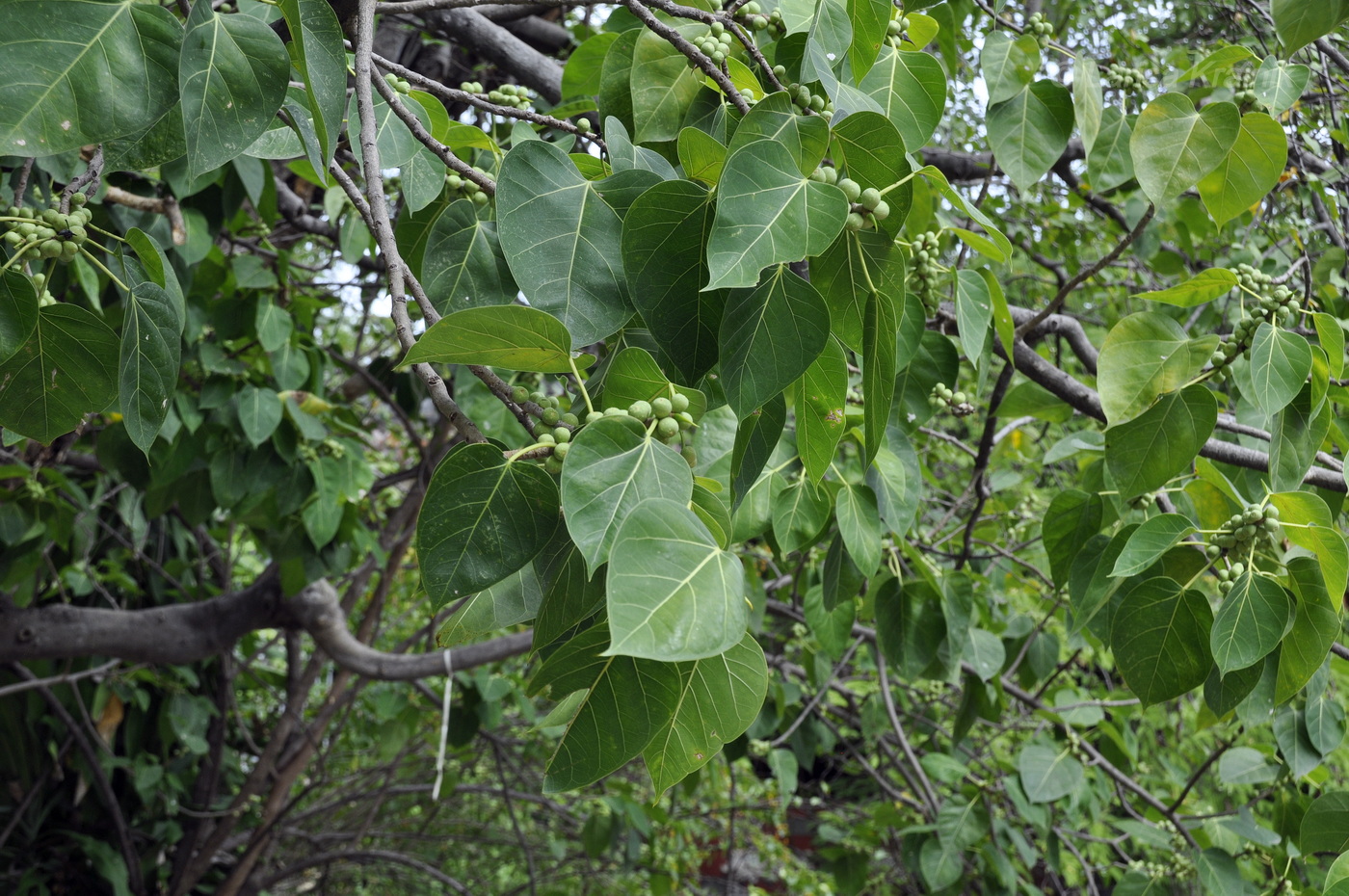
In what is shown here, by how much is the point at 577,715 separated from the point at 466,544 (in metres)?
0.14

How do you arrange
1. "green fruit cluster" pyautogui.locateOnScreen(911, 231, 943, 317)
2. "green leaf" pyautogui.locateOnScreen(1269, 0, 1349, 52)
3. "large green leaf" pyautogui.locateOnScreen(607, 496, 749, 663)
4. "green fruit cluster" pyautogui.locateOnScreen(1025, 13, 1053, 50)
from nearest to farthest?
"large green leaf" pyautogui.locateOnScreen(607, 496, 749, 663) < "green leaf" pyautogui.locateOnScreen(1269, 0, 1349, 52) < "green fruit cluster" pyautogui.locateOnScreen(911, 231, 943, 317) < "green fruit cluster" pyautogui.locateOnScreen(1025, 13, 1053, 50)

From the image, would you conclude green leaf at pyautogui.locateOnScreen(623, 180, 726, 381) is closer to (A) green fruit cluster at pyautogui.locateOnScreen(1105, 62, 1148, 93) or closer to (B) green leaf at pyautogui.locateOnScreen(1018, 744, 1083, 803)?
(A) green fruit cluster at pyautogui.locateOnScreen(1105, 62, 1148, 93)

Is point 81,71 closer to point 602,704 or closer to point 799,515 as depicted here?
point 602,704

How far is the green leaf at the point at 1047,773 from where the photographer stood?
227 cm

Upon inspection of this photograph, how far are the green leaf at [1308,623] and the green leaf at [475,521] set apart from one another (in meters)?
0.95

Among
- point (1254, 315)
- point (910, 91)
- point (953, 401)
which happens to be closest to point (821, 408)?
point (910, 91)

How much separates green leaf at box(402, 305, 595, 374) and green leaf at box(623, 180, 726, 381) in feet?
0.35

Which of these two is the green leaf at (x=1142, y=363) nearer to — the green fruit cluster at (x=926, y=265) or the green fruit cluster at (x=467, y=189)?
the green fruit cluster at (x=926, y=265)

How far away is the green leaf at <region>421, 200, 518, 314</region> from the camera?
924 millimetres

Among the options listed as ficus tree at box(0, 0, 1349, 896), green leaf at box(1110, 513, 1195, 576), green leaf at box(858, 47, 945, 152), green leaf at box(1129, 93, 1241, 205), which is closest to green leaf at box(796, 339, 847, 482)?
ficus tree at box(0, 0, 1349, 896)

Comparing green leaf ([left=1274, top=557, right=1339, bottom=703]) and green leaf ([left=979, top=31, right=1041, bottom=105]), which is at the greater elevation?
green leaf ([left=979, top=31, right=1041, bottom=105])

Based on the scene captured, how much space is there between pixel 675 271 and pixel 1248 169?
→ 1.04 metres

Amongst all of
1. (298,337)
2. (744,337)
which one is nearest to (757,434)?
(744,337)

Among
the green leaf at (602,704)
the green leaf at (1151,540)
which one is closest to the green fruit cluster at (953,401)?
the green leaf at (1151,540)
